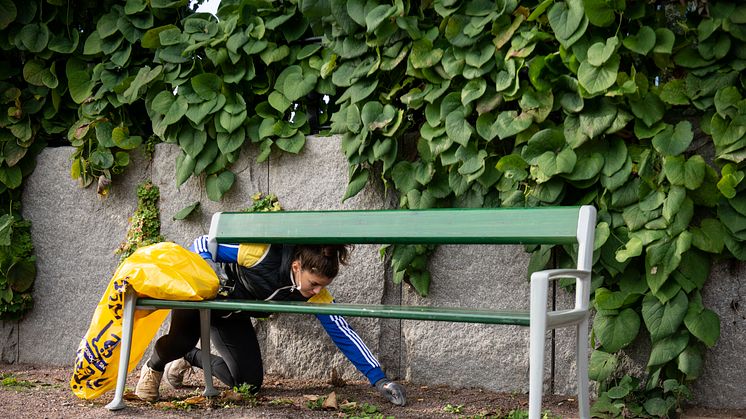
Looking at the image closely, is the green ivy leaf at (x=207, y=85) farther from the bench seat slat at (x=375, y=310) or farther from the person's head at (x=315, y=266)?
the bench seat slat at (x=375, y=310)

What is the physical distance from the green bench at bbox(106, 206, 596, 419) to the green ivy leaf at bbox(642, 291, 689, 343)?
53 centimetres

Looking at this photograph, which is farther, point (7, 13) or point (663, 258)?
point (7, 13)

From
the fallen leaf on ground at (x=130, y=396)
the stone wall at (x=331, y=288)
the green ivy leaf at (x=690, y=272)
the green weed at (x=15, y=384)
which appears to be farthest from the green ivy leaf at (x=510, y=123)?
the green weed at (x=15, y=384)

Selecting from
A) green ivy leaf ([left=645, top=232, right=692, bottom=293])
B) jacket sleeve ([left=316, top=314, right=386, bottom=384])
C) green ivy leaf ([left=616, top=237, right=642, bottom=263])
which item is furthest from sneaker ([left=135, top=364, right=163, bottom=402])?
green ivy leaf ([left=645, top=232, right=692, bottom=293])

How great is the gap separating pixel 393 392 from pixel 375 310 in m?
0.85

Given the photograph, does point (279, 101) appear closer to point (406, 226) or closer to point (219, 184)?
point (219, 184)

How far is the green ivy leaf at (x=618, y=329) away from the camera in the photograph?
11.9 feet

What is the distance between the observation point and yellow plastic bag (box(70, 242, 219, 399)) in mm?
3664

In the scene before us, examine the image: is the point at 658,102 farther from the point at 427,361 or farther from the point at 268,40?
the point at 268,40

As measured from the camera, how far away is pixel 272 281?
13.0ft

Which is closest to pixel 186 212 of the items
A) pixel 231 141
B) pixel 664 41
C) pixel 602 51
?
pixel 231 141

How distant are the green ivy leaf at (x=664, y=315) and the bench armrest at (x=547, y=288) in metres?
0.56

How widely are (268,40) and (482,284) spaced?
167 cm

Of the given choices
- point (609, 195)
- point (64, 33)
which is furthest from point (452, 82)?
point (64, 33)
